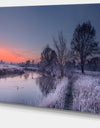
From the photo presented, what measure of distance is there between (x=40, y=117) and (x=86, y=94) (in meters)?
0.91

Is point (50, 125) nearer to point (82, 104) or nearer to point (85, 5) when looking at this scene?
point (82, 104)

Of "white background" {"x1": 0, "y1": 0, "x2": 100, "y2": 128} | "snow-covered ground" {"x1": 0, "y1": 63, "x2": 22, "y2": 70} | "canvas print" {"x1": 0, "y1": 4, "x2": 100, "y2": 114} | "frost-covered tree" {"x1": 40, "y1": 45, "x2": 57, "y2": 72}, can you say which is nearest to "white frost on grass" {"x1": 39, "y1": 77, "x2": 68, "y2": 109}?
"canvas print" {"x1": 0, "y1": 4, "x2": 100, "y2": 114}

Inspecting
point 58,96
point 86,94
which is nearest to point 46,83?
point 58,96

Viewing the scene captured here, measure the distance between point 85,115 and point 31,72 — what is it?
1.19 metres

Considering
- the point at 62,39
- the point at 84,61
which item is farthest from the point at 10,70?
the point at 84,61

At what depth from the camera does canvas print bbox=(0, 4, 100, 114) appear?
323 cm

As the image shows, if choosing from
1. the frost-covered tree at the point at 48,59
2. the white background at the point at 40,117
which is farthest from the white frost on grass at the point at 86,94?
the frost-covered tree at the point at 48,59

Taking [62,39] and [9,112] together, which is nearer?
[62,39]

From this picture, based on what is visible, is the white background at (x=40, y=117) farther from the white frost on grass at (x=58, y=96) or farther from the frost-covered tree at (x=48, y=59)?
the frost-covered tree at (x=48, y=59)

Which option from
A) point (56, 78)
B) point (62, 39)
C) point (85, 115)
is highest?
point (62, 39)

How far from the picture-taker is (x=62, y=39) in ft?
11.0

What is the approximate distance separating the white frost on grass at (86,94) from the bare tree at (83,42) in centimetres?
22

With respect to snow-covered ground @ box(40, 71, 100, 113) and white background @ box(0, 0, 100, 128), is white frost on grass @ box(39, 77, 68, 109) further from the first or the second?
white background @ box(0, 0, 100, 128)

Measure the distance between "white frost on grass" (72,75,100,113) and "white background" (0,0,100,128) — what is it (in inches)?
5.7
